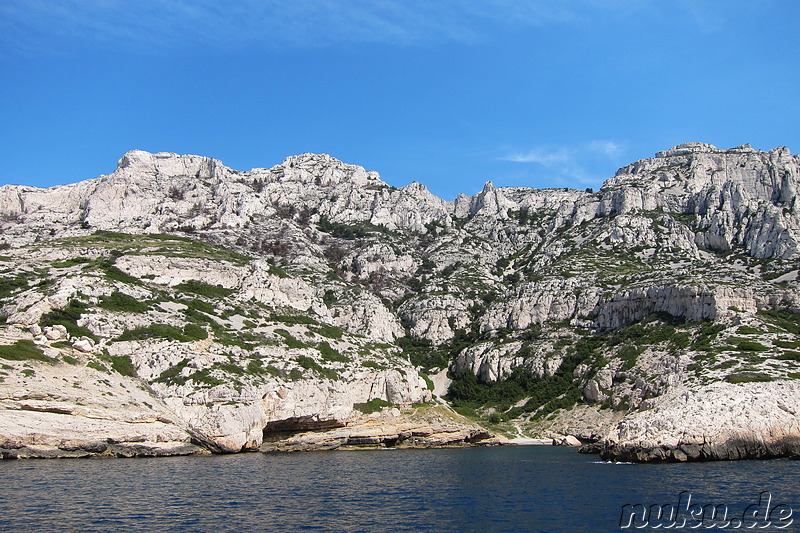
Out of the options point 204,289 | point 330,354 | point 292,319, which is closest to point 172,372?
point 330,354

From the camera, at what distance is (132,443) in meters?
60.7

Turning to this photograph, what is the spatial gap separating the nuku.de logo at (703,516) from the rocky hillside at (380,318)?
82.6 feet

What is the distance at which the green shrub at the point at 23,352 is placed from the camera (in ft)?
205

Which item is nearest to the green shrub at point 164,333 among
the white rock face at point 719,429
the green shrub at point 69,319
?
the green shrub at point 69,319

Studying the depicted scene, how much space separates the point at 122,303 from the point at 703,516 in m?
81.0

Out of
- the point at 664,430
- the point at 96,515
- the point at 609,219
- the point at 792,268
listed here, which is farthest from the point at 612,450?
the point at 609,219

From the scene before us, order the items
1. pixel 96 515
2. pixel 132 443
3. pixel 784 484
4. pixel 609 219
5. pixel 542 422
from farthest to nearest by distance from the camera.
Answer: pixel 609 219 < pixel 542 422 < pixel 132 443 < pixel 784 484 < pixel 96 515

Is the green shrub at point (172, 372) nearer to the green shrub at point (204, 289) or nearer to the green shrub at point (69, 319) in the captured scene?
the green shrub at point (69, 319)

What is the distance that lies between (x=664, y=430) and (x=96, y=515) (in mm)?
48795

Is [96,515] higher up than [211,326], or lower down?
lower down

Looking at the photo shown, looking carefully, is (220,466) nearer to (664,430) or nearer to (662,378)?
(664,430)

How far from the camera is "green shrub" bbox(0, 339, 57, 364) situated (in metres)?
62.4

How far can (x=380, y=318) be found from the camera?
5728 inches

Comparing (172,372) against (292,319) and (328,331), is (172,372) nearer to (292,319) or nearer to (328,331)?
(292,319)
